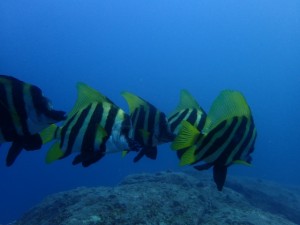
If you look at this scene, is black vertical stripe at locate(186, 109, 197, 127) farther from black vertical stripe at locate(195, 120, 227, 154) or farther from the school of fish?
black vertical stripe at locate(195, 120, 227, 154)

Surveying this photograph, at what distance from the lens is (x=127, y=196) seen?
5.19 m

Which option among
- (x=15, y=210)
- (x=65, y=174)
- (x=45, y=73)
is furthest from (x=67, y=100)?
(x=15, y=210)

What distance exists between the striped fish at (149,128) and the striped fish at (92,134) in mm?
625

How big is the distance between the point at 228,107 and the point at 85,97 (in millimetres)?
1126

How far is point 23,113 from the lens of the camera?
86.4 inches

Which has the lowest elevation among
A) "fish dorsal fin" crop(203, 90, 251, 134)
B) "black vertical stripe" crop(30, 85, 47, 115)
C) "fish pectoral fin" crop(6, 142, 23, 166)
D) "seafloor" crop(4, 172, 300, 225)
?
"seafloor" crop(4, 172, 300, 225)

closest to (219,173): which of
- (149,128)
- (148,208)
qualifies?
(149,128)

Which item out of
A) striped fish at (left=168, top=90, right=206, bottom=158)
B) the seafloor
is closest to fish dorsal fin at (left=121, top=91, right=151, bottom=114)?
striped fish at (left=168, top=90, right=206, bottom=158)

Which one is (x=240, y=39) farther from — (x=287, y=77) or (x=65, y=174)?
(x=65, y=174)

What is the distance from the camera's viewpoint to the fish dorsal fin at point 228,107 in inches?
101

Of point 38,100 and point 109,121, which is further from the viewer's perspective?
point 109,121

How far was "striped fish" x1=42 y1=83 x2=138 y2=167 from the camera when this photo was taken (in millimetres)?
2543

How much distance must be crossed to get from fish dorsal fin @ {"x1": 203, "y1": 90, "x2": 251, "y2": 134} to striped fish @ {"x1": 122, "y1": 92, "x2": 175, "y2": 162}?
27.2 inches

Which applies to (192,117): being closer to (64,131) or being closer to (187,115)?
(187,115)
